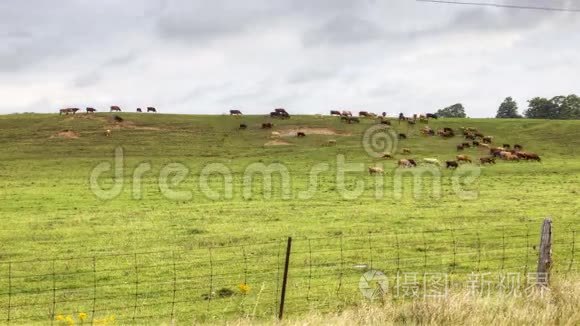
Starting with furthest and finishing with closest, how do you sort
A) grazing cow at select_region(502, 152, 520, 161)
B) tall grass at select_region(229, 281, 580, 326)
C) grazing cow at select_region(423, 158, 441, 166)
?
1. grazing cow at select_region(502, 152, 520, 161)
2. grazing cow at select_region(423, 158, 441, 166)
3. tall grass at select_region(229, 281, 580, 326)

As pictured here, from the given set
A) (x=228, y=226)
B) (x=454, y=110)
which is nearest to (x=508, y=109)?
(x=454, y=110)

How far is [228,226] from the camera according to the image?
88.4 feet

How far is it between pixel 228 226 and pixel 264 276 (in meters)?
Result: 8.88

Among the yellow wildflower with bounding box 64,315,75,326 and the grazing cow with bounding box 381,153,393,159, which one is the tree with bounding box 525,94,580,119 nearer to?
the grazing cow with bounding box 381,153,393,159

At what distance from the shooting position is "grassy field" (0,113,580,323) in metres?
16.8

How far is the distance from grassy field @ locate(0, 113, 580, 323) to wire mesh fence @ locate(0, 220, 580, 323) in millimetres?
73

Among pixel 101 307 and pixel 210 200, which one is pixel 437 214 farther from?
pixel 101 307

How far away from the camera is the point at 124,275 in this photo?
62.0ft

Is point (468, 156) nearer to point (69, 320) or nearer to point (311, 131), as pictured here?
point (311, 131)

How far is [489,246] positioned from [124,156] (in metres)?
41.4

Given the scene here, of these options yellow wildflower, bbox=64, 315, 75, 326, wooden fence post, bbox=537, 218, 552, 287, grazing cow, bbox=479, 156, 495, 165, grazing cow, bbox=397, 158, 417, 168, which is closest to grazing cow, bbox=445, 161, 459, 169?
grazing cow, bbox=397, 158, 417, 168

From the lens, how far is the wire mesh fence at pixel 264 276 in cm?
1455

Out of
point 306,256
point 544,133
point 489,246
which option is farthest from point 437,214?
point 544,133

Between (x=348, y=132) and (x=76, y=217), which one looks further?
(x=348, y=132)
